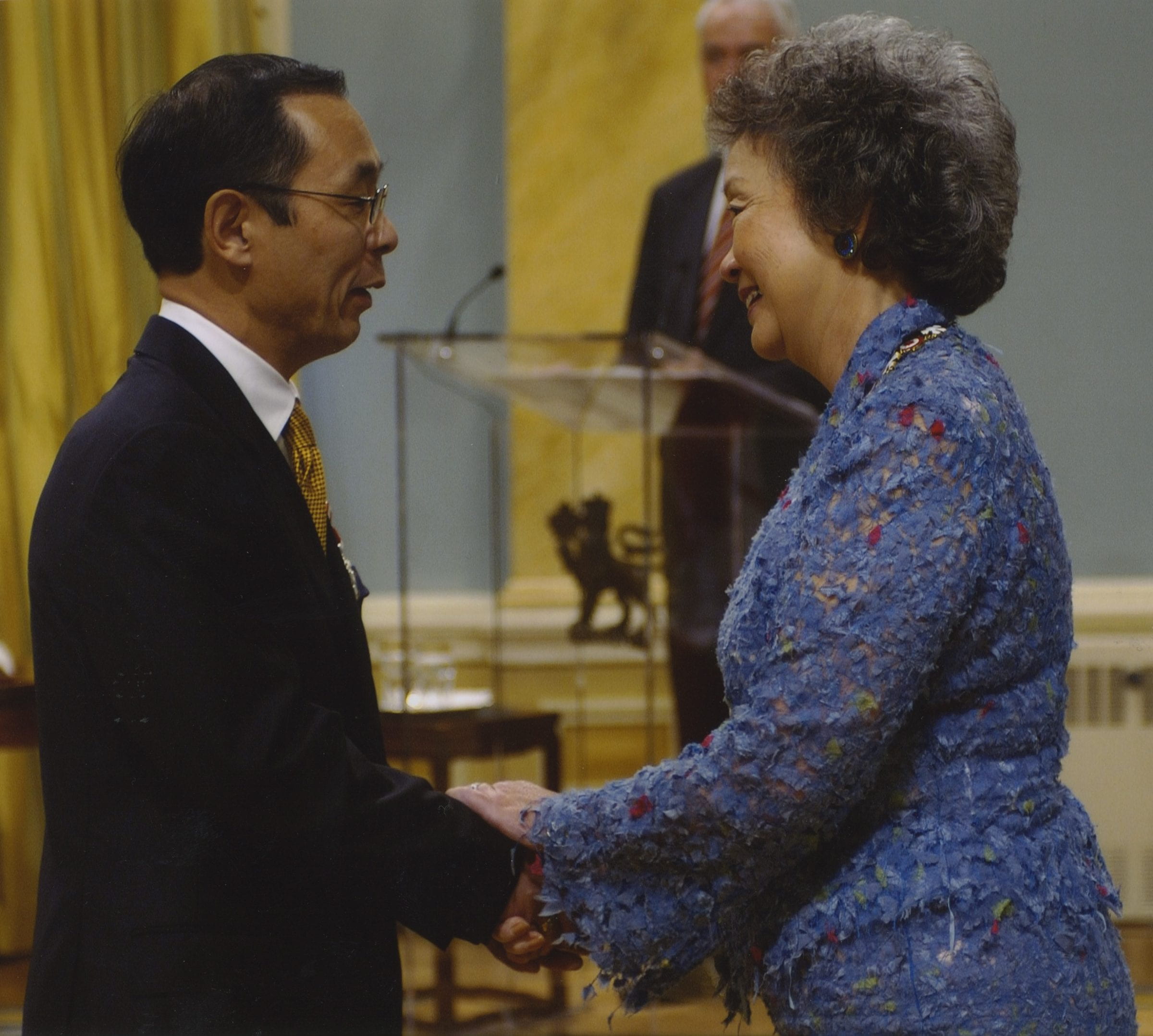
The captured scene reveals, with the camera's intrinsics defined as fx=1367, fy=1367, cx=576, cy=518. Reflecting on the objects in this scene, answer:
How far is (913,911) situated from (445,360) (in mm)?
1562

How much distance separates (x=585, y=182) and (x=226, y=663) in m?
2.49

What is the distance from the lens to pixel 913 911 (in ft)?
4.33

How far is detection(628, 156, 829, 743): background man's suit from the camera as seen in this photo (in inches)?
100

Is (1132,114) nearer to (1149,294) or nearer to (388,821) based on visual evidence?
(1149,294)

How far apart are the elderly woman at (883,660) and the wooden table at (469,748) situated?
110 centimetres

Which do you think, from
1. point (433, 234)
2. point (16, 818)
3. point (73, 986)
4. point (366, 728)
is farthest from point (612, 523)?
point (73, 986)

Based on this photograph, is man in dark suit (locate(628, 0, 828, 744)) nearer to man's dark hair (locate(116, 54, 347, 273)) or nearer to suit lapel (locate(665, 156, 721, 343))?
suit lapel (locate(665, 156, 721, 343))

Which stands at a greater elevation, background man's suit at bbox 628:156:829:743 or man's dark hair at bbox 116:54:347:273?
man's dark hair at bbox 116:54:347:273

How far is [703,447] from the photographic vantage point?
2875mm

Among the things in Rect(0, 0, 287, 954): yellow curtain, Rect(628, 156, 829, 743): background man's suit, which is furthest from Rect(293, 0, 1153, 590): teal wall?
Rect(628, 156, 829, 743): background man's suit

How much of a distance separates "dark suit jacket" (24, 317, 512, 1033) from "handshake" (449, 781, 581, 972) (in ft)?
0.25

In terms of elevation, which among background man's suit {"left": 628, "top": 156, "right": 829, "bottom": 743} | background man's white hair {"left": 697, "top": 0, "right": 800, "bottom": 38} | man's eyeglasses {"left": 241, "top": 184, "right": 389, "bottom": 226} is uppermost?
background man's white hair {"left": 697, "top": 0, "right": 800, "bottom": 38}

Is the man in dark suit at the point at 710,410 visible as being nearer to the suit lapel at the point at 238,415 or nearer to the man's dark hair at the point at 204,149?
the man's dark hair at the point at 204,149

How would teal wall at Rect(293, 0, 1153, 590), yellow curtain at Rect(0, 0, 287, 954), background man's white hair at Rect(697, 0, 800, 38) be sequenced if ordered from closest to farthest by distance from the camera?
yellow curtain at Rect(0, 0, 287, 954) → teal wall at Rect(293, 0, 1153, 590) → background man's white hair at Rect(697, 0, 800, 38)
